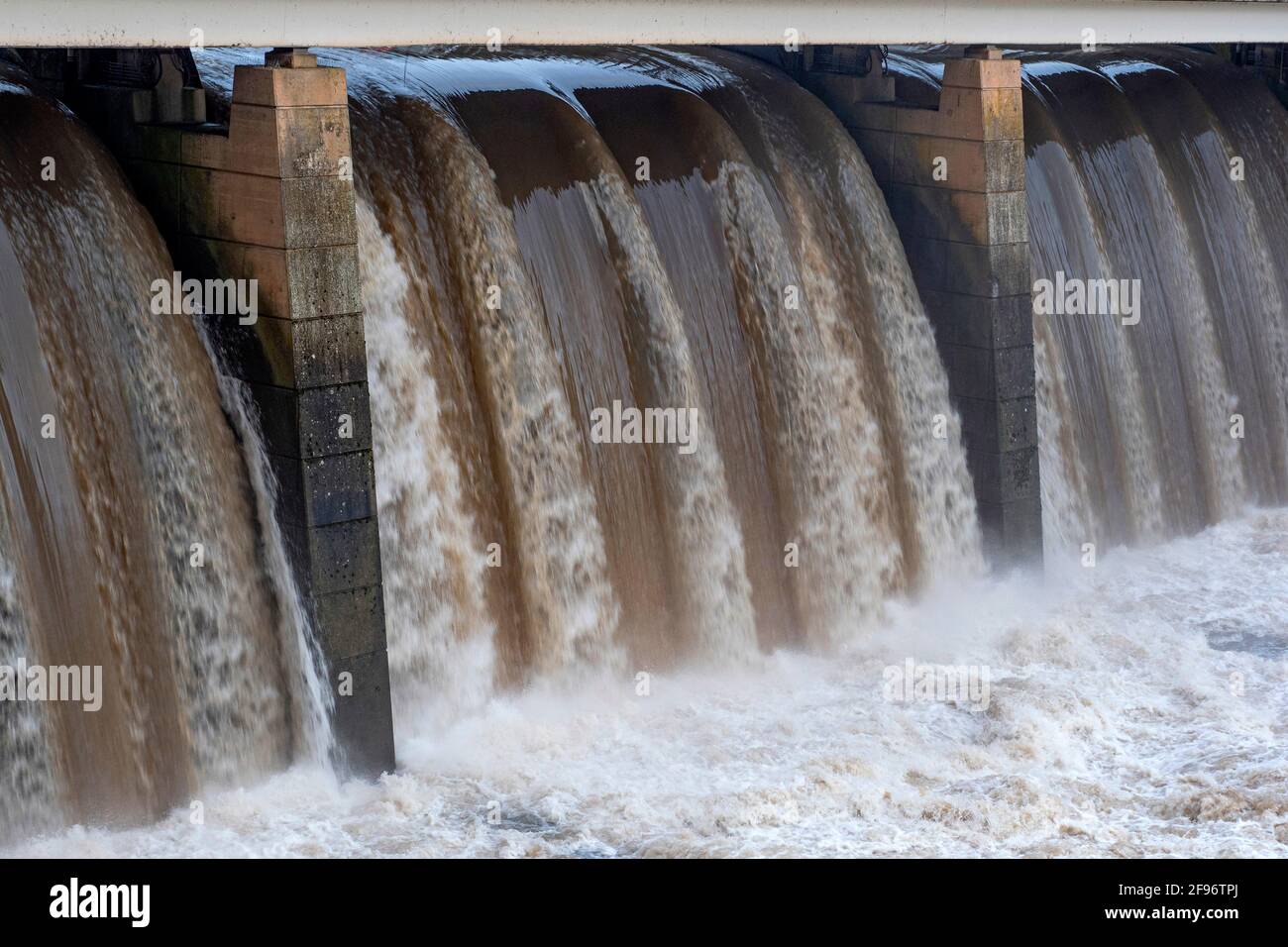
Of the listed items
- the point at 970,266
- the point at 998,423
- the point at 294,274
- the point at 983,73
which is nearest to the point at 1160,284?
the point at 970,266

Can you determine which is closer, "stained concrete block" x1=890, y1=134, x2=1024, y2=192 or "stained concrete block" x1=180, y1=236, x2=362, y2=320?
"stained concrete block" x1=180, y1=236, x2=362, y2=320

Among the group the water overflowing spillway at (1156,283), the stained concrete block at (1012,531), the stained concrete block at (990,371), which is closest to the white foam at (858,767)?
the stained concrete block at (1012,531)

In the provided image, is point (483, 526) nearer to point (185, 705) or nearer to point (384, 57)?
point (185, 705)

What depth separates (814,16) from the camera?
1797cm

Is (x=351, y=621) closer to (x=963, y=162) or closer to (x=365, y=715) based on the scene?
(x=365, y=715)

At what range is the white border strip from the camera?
43.1ft

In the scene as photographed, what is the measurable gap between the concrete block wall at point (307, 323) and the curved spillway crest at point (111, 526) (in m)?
0.36

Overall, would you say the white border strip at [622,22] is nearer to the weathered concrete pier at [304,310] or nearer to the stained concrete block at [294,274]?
the weathered concrete pier at [304,310]

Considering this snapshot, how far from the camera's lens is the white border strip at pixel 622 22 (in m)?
13.1

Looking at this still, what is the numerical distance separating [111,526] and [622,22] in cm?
623

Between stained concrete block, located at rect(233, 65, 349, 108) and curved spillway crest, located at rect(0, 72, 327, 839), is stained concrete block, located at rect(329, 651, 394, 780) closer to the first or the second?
curved spillway crest, located at rect(0, 72, 327, 839)

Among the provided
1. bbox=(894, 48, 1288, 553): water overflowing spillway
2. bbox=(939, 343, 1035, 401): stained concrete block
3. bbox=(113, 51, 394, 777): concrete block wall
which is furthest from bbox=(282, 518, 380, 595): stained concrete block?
bbox=(894, 48, 1288, 553): water overflowing spillway

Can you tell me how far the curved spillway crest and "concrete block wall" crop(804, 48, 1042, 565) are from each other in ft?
28.5

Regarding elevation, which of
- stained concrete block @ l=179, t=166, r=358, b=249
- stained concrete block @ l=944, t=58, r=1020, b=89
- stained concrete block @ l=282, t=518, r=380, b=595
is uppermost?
stained concrete block @ l=944, t=58, r=1020, b=89
